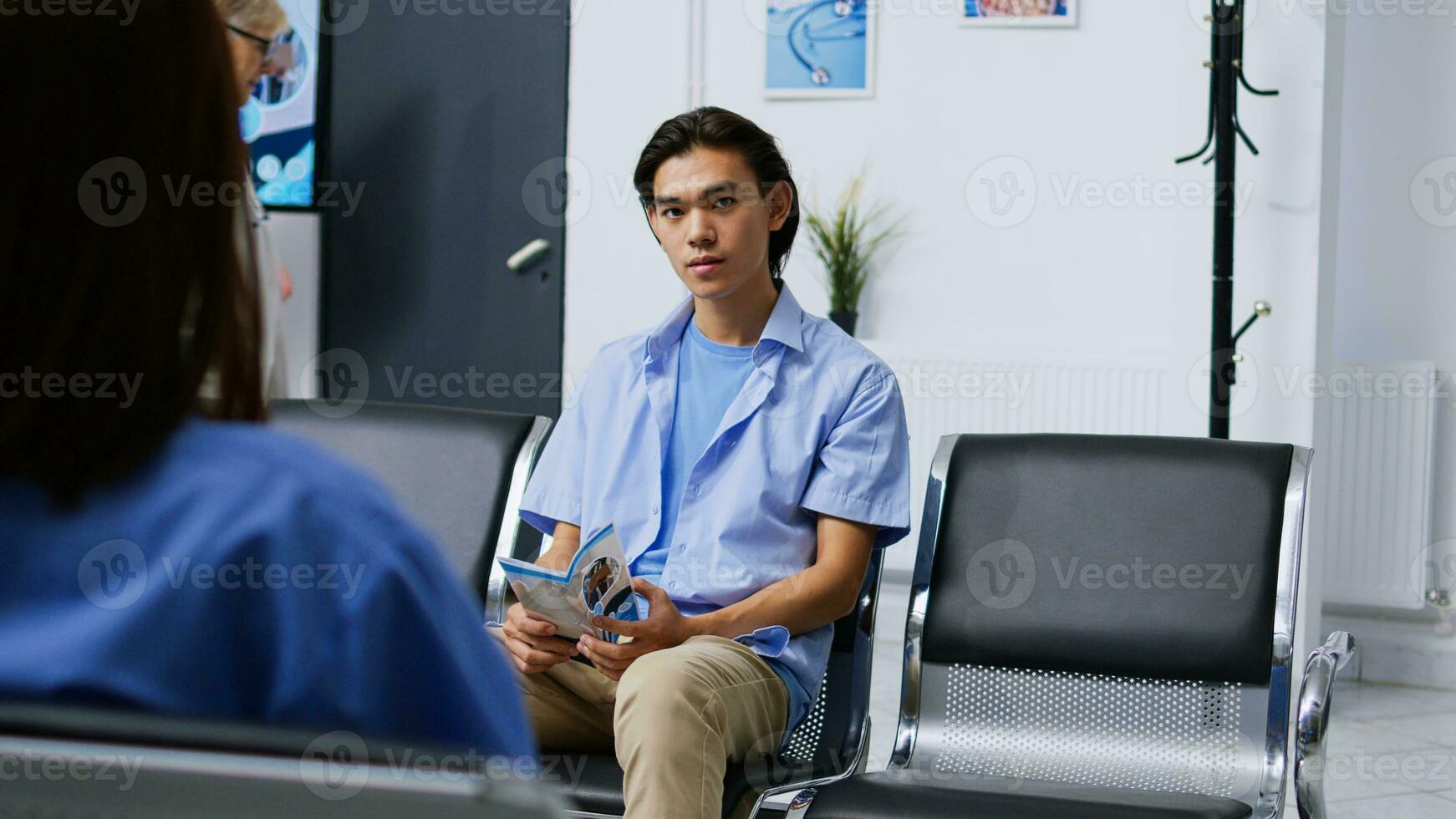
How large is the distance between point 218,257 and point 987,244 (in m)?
Answer: 3.58

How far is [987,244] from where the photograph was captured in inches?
159

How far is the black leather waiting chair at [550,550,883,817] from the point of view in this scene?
1693 mm

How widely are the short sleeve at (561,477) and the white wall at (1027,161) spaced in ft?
6.74

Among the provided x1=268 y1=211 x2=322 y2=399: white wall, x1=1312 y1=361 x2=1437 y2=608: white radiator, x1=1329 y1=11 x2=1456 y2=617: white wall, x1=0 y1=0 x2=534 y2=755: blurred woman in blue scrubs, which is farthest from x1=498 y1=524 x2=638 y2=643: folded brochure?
x1=268 y1=211 x2=322 y2=399: white wall

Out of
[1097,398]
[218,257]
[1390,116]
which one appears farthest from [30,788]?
[1390,116]

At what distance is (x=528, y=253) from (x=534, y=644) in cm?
265

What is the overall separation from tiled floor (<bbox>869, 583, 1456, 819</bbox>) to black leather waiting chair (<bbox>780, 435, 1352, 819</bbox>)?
2.97ft

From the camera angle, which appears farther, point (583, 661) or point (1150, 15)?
point (1150, 15)

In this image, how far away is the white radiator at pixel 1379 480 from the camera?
3.78 m

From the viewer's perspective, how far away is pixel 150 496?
0.55 m

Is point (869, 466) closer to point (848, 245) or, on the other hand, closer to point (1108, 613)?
point (1108, 613)

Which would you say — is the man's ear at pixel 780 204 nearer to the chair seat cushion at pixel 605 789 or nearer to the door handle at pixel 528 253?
the chair seat cushion at pixel 605 789

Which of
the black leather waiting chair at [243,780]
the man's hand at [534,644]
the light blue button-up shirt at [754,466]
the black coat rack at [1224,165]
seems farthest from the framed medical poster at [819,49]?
the black leather waiting chair at [243,780]

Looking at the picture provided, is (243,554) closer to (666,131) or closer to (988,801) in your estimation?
(988,801)
